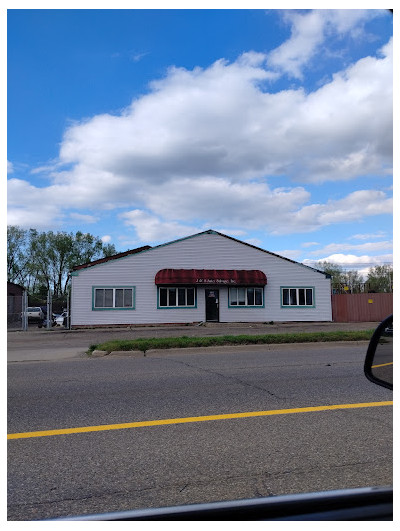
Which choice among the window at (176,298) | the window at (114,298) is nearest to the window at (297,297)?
the window at (176,298)

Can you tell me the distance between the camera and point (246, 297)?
30.2 meters

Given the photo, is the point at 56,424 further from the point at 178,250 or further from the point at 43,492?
the point at 178,250

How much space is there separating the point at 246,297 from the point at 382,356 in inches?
1110

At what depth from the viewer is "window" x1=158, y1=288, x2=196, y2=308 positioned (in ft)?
95.0

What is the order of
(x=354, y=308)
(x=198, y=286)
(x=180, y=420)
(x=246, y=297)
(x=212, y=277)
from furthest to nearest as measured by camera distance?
(x=354, y=308) → (x=246, y=297) → (x=198, y=286) → (x=212, y=277) → (x=180, y=420)

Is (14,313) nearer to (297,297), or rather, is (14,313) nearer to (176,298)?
(176,298)

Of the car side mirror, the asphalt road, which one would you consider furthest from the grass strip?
the car side mirror

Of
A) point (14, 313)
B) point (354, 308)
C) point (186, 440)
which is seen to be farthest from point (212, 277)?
point (186, 440)

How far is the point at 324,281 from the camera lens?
31.6m

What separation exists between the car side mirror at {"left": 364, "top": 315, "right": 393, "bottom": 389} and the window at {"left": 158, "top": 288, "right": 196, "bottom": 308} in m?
26.9

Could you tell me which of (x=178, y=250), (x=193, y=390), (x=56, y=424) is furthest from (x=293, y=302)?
(x=56, y=424)

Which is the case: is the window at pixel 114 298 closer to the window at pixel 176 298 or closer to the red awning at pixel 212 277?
the window at pixel 176 298
